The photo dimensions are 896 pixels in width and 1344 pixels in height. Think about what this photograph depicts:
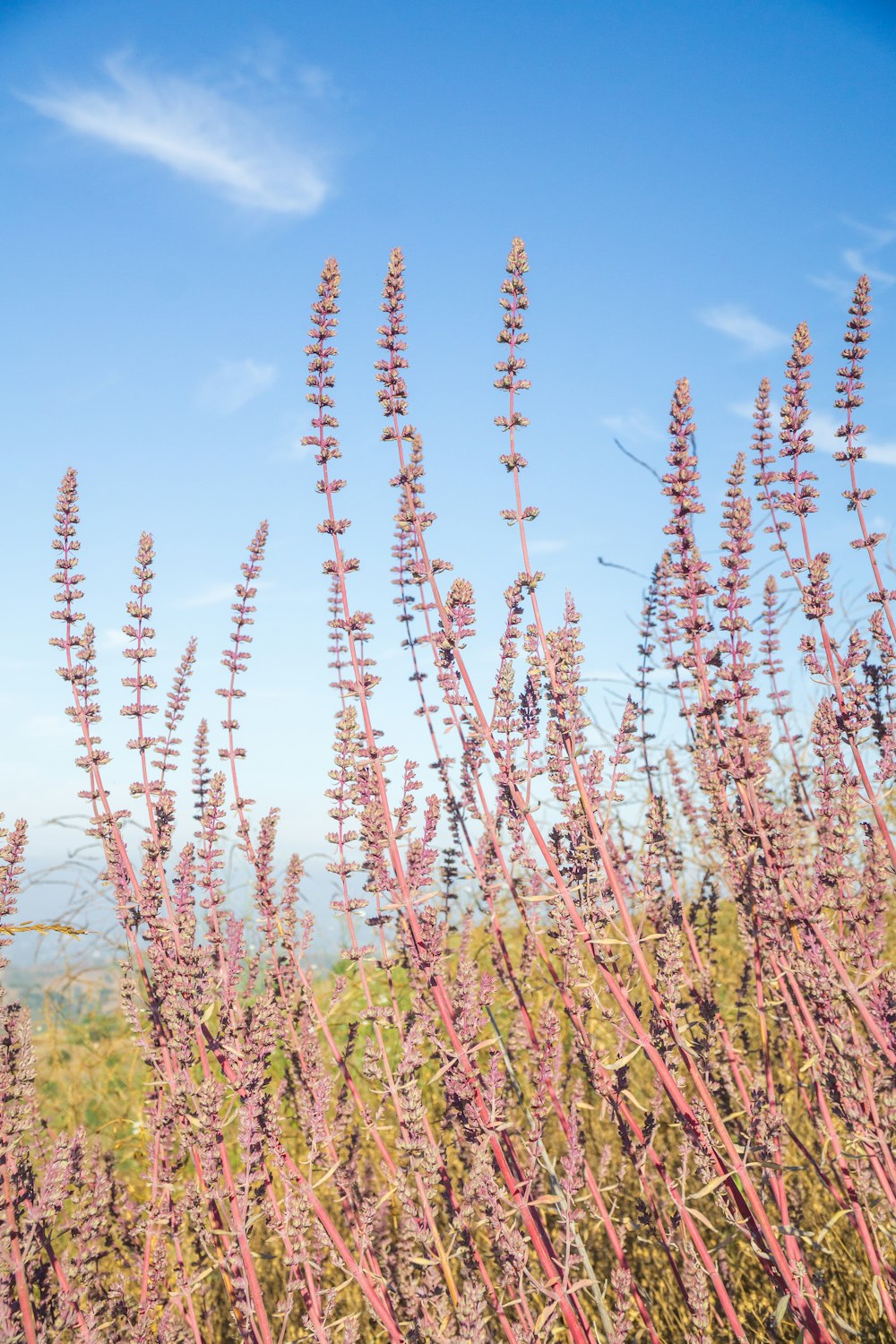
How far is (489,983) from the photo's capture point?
10.6ft

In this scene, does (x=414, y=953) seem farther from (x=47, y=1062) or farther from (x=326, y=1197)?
(x=47, y=1062)

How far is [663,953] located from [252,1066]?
1279 mm

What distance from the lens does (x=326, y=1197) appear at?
16.9 ft

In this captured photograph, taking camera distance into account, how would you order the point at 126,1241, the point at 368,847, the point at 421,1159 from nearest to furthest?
1. the point at 421,1159
2. the point at 368,847
3. the point at 126,1241

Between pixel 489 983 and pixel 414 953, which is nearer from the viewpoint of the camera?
pixel 414 953

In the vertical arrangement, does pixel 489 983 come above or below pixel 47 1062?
above

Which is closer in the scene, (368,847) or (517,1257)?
(517,1257)

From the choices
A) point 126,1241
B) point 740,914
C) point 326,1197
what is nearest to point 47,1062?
point 326,1197

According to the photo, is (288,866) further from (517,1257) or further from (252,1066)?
(517,1257)

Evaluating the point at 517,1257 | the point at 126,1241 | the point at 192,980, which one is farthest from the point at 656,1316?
the point at 192,980

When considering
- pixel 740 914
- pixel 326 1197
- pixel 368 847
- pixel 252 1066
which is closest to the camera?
pixel 252 1066

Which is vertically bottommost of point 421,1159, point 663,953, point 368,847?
point 421,1159

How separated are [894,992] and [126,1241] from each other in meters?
3.14

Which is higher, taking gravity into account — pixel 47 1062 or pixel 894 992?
pixel 894 992
